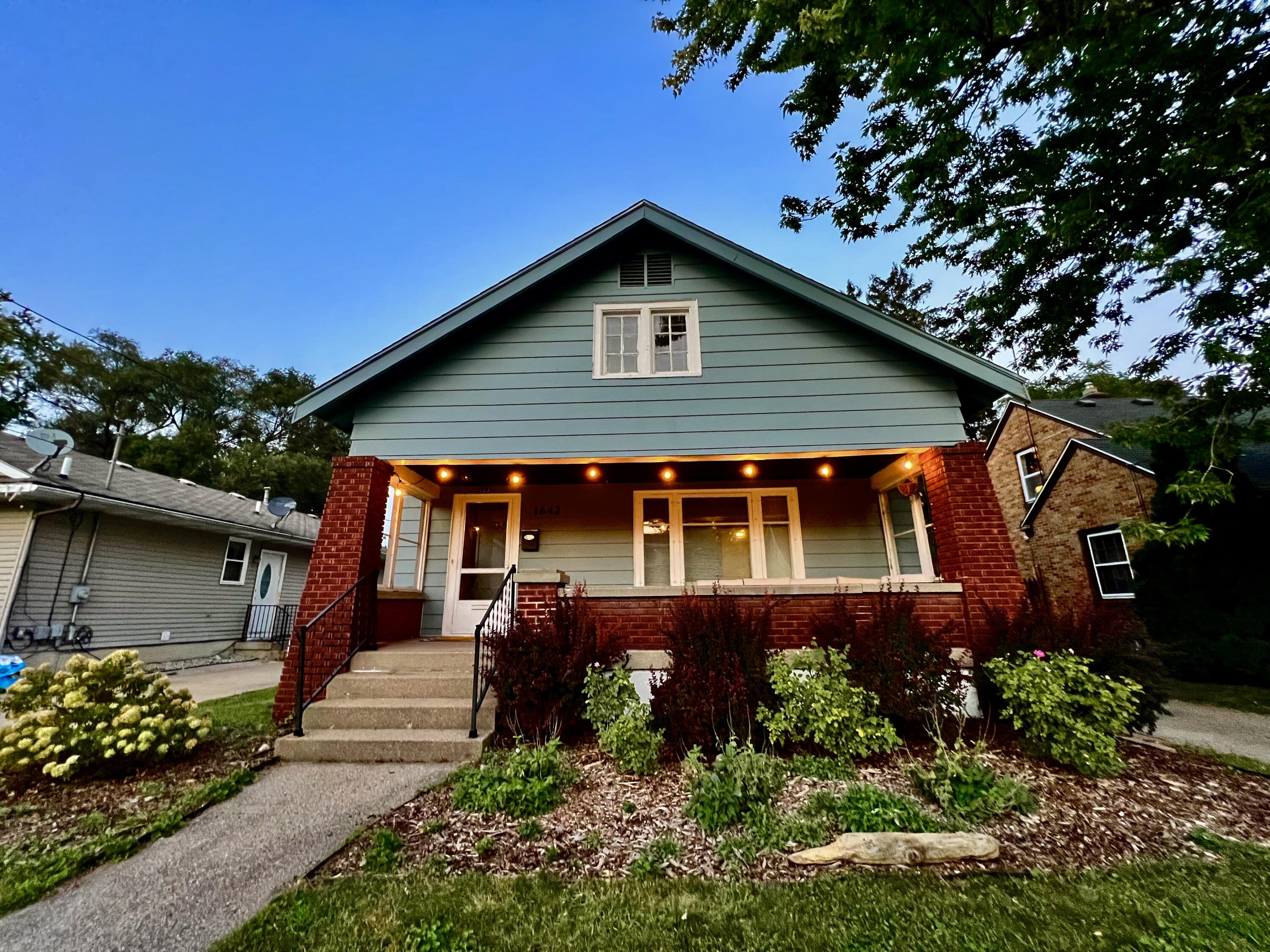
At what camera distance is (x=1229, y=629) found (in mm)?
8445

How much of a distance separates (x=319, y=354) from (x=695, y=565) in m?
45.0

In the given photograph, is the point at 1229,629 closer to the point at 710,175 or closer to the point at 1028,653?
the point at 1028,653

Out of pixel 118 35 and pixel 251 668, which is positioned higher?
pixel 118 35

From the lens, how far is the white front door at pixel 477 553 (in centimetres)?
760

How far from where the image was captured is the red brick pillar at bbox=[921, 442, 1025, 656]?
5.46m

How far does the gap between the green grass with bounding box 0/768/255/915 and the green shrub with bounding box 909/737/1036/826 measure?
16.3ft

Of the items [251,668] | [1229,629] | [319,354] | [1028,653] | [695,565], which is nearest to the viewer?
[1028,653]

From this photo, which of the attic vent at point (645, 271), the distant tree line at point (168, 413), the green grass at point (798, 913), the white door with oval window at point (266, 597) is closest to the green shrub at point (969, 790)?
the green grass at point (798, 913)

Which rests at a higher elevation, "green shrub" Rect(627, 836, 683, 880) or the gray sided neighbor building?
the gray sided neighbor building

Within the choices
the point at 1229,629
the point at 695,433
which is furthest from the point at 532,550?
the point at 1229,629

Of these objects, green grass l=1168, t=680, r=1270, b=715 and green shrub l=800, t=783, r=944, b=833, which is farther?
green grass l=1168, t=680, r=1270, b=715

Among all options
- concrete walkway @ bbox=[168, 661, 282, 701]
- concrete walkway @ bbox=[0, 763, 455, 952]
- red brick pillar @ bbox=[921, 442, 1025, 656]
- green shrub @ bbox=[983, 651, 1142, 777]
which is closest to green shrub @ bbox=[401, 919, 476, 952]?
concrete walkway @ bbox=[0, 763, 455, 952]

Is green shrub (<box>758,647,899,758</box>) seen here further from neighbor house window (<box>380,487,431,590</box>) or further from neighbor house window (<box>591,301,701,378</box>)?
neighbor house window (<box>380,487,431,590</box>)

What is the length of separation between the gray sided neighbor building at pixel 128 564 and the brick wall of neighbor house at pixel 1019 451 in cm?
1794
